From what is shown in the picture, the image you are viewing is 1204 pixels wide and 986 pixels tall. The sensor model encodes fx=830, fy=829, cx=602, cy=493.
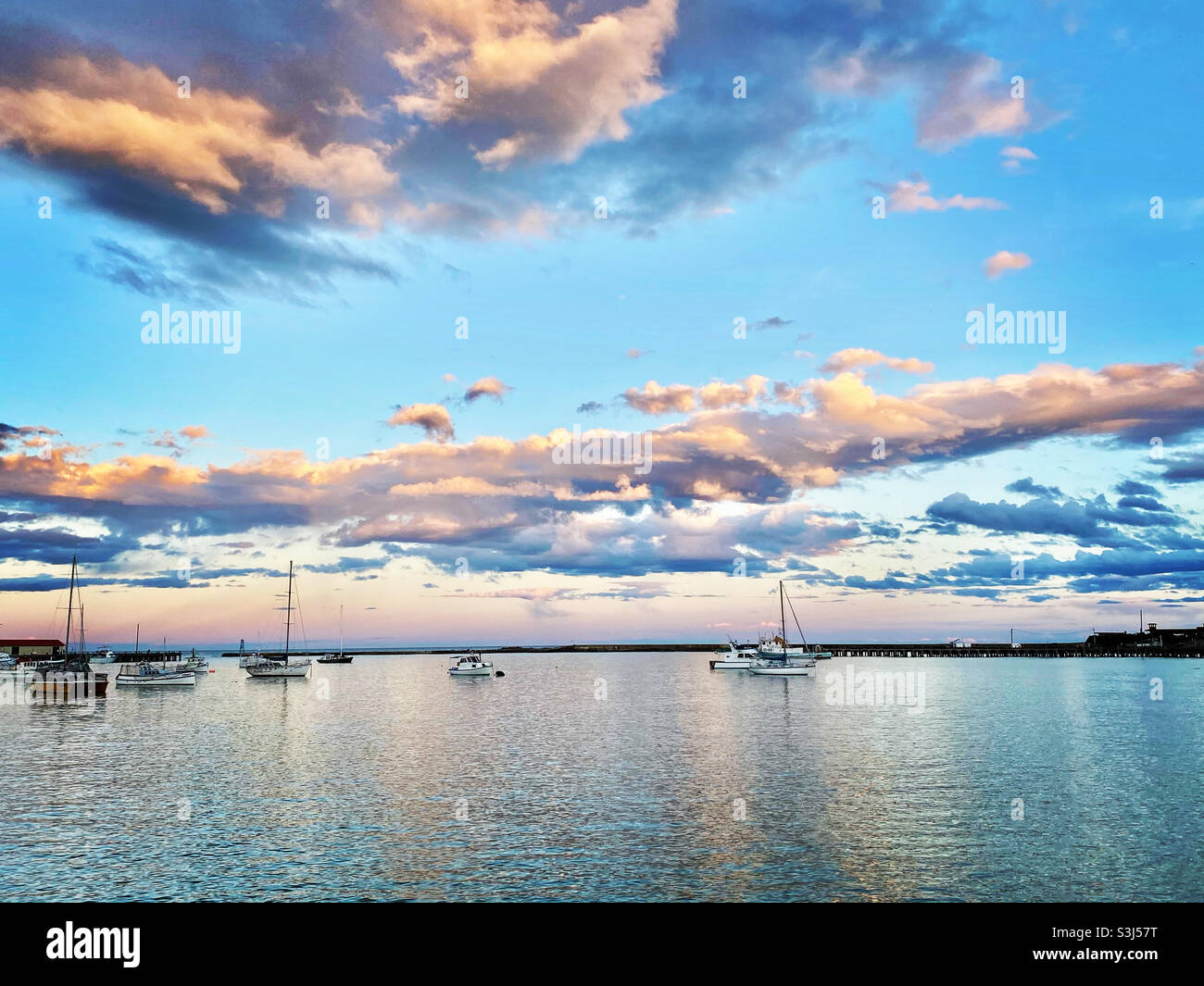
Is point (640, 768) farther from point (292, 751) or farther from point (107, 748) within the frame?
point (107, 748)

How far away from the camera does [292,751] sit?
6431 cm

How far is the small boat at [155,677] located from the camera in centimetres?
15038

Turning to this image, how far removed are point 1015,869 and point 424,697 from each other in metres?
115

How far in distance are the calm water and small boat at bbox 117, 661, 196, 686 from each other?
66834 millimetres

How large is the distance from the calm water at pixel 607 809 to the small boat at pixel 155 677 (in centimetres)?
6683

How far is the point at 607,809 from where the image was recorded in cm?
4084

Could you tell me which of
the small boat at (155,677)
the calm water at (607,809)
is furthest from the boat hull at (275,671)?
the calm water at (607,809)

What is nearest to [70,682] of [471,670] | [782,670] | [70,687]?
[70,687]

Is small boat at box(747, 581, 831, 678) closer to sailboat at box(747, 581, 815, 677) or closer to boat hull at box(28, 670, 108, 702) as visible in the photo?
sailboat at box(747, 581, 815, 677)
